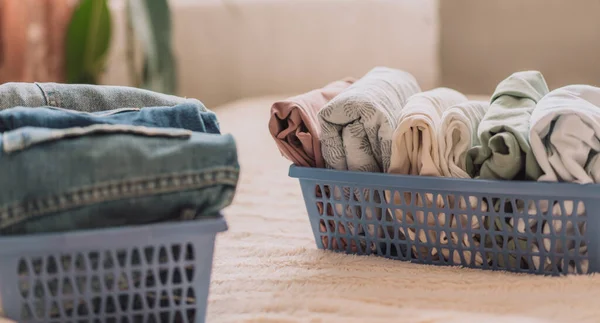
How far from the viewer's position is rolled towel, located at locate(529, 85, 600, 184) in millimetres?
719

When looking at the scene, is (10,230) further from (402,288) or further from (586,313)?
(586,313)

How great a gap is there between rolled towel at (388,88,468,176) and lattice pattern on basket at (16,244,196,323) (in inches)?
11.9

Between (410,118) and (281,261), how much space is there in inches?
9.8

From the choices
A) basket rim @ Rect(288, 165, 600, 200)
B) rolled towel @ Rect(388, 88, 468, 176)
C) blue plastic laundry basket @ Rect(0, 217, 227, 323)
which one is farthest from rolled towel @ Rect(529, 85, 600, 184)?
blue plastic laundry basket @ Rect(0, 217, 227, 323)

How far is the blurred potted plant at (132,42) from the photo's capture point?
185cm

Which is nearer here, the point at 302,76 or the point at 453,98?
the point at 453,98

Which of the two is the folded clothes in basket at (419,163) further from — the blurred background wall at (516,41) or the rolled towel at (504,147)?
the blurred background wall at (516,41)

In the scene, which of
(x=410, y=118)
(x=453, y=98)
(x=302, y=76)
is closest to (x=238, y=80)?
(x=302, y=76)

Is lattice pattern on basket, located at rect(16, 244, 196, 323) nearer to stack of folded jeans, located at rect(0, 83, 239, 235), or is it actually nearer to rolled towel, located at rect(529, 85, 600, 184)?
stack of folded jeans, located at rect(0, 83, 239, 235)

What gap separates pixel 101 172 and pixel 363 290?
1.05ft

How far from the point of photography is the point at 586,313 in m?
0.66

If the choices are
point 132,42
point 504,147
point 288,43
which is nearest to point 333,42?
point 288,43

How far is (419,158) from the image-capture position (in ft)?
2.60

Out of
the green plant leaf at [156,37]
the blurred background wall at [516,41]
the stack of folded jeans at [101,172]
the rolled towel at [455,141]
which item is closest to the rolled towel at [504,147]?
the rolled towel at [455,141]
